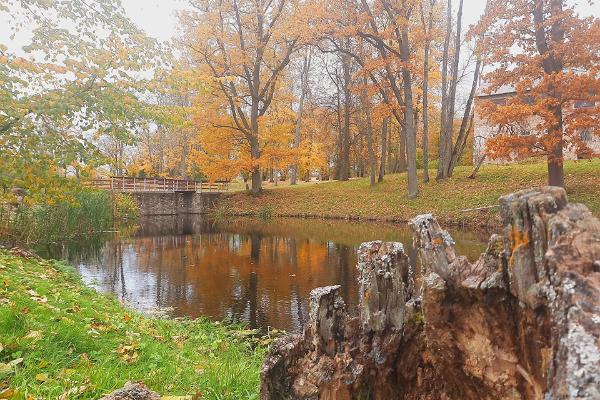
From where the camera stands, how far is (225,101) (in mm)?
28609

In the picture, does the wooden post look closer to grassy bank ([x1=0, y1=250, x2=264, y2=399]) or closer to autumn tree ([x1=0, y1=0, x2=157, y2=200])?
grassy bank ([x1=0, y1=250, x2=264, y2=399])

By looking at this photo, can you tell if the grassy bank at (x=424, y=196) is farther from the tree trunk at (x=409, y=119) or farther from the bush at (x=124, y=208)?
the bush at (x=124, y=208)

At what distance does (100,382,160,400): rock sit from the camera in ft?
7.27

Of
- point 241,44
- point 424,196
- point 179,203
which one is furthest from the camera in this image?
point 179,203

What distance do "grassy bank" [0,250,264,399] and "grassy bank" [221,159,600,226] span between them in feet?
49.1

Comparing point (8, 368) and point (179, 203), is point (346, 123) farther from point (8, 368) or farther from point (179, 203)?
point (8, 368)

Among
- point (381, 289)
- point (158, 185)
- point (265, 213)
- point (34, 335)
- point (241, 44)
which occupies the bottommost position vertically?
point (34, 335)

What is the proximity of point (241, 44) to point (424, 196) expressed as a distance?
14.5m

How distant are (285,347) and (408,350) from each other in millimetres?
781

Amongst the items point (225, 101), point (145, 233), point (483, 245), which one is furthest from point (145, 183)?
point (483, 245)

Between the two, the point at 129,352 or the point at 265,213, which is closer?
the point at 129,352

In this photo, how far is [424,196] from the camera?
72.2 ft

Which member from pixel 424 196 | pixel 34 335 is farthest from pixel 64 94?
pixel 424 196

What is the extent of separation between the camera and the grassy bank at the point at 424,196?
18.2 m
